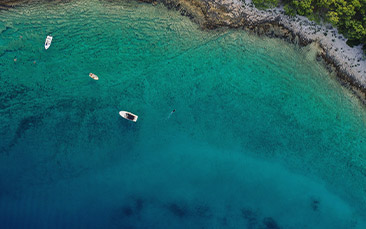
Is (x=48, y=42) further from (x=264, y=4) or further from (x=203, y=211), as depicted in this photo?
(x=203, y=211)

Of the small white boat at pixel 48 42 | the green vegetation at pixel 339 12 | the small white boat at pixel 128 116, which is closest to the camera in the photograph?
the green vegetation at pixel 339 12

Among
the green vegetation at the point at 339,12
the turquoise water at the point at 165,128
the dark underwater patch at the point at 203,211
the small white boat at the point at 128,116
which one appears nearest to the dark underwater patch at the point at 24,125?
the turquoise water at the point at 165,128

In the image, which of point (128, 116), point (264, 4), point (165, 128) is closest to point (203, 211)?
point (165, 128)

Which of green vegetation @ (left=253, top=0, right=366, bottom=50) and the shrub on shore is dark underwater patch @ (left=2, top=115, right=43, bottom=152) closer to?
green vegetation @ (left=253, top=0, right=366, bottom=50)

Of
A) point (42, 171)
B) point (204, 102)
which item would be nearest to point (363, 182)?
point (204, 102)

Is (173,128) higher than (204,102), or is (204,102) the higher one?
(204,102)

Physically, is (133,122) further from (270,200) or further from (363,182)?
(363,182)


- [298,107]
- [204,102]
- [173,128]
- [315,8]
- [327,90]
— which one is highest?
[315,8]

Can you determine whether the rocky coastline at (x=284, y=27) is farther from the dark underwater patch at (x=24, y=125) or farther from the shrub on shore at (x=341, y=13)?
the dark underwater patch at (x=24, y=125)
